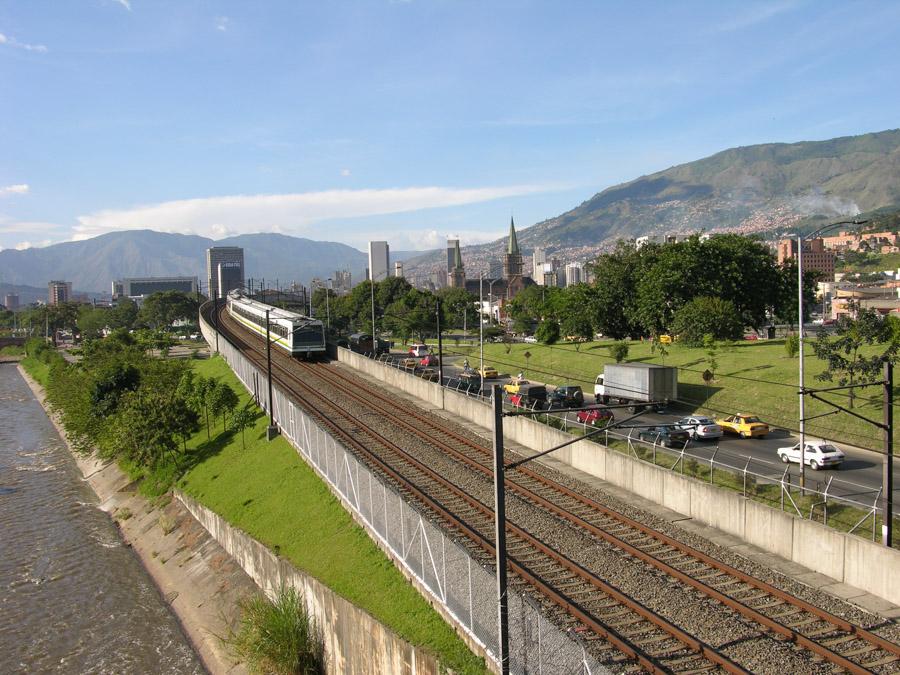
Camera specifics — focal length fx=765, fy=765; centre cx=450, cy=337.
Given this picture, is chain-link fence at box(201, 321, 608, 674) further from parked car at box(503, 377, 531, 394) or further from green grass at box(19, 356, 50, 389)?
green grass at box(19, 356, 50, 389)

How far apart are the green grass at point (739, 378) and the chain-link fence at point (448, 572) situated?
1297cm

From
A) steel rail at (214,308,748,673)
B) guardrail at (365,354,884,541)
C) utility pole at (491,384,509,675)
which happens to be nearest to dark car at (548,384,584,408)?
guardrail at (365,354,884,541)

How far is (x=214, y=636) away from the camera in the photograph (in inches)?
899

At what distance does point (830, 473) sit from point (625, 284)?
4237cm

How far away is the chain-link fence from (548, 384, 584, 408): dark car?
53.9 ft

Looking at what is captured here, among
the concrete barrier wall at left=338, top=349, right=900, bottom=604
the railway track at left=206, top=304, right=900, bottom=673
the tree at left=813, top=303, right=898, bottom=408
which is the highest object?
the tree at left=813, top=303, right=898, bottom=408

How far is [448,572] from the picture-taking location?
15703 mm

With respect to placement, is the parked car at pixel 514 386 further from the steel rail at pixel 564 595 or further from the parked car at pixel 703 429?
the steel rail at pixel 564 595

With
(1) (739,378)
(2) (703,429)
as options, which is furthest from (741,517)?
(1) (739,378)

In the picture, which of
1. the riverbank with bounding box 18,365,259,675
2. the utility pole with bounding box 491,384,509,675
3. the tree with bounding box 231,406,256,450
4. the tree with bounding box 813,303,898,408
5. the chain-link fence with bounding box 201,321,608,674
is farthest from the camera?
the tree with bounding box 231,406,256,450

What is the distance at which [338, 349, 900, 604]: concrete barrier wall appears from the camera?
51.4ft

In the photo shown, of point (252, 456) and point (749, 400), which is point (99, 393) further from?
point (749, 400)

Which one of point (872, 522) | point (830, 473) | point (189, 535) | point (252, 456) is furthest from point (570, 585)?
point (252, 456)

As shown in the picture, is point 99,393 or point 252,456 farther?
point 99,393
